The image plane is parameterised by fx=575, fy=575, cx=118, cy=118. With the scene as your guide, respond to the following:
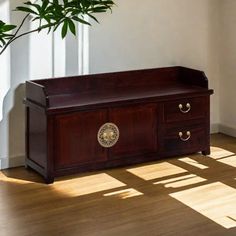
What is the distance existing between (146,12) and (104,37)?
462mm

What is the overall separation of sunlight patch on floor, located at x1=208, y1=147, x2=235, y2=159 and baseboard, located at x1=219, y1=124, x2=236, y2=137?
19.7 inches

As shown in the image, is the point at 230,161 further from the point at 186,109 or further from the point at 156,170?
the point at 156,170

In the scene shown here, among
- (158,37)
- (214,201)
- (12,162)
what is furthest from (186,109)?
(12,162)

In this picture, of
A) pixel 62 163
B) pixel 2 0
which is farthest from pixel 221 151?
pixel 2 0

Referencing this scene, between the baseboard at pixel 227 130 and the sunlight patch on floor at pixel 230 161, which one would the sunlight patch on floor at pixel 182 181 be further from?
the baseboard at pixel 227 130

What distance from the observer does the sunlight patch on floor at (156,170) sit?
4.23m

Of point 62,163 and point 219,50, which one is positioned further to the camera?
point 219,50

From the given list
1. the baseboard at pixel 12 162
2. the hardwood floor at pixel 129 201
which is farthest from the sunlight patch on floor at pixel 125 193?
the baseboard at pixel 12 162

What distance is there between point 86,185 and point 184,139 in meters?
1.03

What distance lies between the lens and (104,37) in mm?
4785

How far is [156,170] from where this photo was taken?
4355mm

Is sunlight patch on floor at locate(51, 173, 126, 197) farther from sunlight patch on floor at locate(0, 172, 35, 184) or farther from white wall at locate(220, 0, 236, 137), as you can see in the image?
white wall at locate(220, 0, 236, 137)

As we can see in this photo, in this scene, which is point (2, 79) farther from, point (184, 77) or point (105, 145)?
point (184, 77)

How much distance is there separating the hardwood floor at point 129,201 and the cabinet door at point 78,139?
0.44 ft
